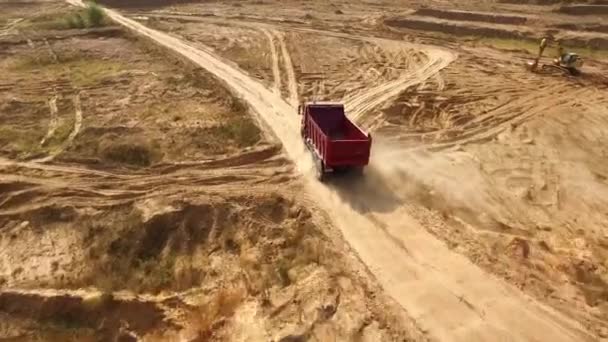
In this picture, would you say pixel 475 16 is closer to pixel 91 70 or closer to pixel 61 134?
pixel 91 70

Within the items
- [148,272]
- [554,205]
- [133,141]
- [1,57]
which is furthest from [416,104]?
[1,57]

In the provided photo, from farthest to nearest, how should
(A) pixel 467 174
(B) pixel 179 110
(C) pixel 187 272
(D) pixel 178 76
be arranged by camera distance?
(D) pixel 178 76 < (B) pixel 179 110 < (A) pixel 467 174 < (C) pixel 187 272

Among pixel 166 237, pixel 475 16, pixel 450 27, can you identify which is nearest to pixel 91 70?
pixel 166 237

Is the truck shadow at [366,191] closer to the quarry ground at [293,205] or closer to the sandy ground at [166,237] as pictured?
the quarry ground at [293,205]

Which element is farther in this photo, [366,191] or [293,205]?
[366,191]

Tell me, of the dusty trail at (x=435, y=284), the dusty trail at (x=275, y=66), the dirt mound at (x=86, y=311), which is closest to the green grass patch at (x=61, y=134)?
the dirt mound at (x=86, y=311)

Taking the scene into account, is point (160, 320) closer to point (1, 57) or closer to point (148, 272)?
point (148, 272)
